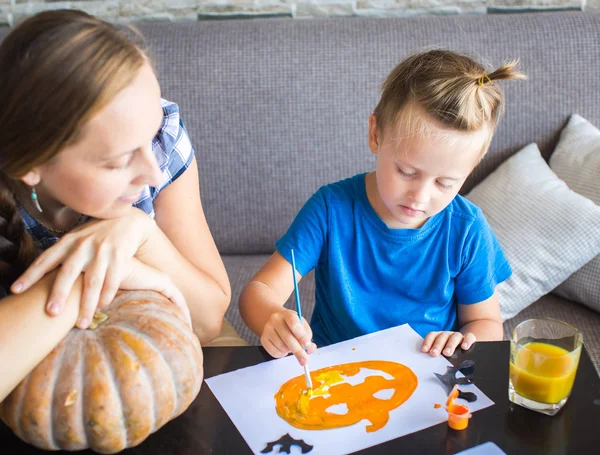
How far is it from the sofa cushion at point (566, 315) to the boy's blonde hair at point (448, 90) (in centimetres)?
78

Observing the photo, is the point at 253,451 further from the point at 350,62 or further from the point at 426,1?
the point at 426,1

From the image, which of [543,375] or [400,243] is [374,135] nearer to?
[400,243]

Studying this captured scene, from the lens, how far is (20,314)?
806mm

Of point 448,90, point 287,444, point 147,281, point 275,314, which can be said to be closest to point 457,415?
point 287,444

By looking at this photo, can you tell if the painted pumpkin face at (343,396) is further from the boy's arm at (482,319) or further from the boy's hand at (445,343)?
the boy's arm at (482,319)

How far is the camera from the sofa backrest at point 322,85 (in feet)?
6.96

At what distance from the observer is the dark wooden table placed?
0.81 meters

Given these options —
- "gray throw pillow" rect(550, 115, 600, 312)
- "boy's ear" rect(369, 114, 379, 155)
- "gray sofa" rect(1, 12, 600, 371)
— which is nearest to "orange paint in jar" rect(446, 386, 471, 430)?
"boy's ear" rect(369, 114, 379, 155)

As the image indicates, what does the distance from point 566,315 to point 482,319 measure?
2.01 ft

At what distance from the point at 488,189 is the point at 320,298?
840 mm

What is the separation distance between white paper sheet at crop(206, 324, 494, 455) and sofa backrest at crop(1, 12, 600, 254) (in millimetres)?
1147

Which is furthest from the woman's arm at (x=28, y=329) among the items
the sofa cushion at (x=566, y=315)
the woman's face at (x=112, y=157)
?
the sofa cushion at (x=566, y=315)

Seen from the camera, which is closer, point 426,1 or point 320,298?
point 320,298

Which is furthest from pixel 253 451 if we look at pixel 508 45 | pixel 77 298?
pixel 508 45
